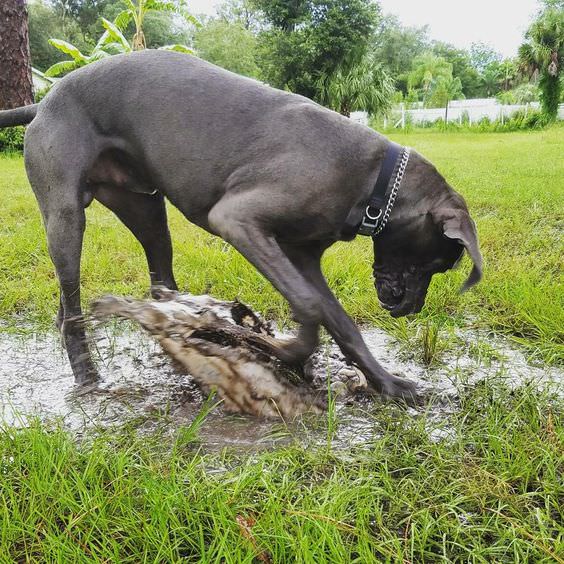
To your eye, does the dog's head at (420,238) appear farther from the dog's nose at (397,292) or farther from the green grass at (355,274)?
the green grass at (355,274)

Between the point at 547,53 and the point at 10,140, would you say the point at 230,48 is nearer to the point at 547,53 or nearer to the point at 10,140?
the point at 547,53

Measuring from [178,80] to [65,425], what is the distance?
156cm

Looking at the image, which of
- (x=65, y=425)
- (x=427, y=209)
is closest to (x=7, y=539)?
(x=65, y=425)

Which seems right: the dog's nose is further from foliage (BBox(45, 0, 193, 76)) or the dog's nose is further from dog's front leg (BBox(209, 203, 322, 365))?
foliage (BBox(45, 0, 193, 76))

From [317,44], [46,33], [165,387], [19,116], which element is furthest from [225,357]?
[46,33]

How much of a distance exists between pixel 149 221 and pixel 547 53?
29.7m

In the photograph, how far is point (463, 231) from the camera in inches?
97.3

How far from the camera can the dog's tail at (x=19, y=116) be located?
3.08 metres

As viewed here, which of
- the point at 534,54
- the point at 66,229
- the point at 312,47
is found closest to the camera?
the point at 66,229

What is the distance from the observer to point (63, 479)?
5.97 feet

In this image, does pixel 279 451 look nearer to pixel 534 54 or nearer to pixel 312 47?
pixel 312 47

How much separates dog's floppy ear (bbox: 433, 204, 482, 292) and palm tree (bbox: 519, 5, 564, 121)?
2675 centimetres

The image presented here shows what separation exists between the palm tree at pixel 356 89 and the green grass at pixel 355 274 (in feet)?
54.8

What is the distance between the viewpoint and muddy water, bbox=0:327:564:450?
2381 millimetres
